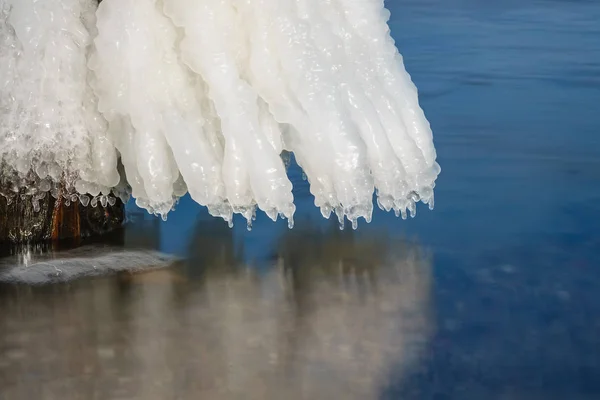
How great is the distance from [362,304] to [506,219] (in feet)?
2.52

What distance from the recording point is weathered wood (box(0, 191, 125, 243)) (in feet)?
11.0

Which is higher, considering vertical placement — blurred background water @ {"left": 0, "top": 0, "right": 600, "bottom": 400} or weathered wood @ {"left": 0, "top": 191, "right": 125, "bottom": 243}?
weathered wood @ {"left": 0, "top": 191, "right": 125, "bottom": 243}

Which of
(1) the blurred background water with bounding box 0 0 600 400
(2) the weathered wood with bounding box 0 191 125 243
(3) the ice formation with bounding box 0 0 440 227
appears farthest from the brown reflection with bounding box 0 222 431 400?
(2) the weathered wood with bounding box 0 191 125 243

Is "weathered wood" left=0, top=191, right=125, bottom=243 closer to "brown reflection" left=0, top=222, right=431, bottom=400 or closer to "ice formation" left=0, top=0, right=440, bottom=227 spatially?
"ice formation" left=0, top=0, right=440, bottom=227

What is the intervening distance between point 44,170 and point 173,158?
0.35 metres

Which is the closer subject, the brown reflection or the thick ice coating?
the brown reflection

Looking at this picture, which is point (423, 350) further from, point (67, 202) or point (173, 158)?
point (67, 202)

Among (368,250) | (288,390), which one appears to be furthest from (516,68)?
(288,390)

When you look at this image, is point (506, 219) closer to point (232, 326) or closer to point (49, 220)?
point (232, 326)

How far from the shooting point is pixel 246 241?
3385 mm

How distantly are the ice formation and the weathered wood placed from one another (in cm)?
9

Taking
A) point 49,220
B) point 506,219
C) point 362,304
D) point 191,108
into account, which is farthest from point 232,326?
point 506,219

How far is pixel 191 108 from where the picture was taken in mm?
3174

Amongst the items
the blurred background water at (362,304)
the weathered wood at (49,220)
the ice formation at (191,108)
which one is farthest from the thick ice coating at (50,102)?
the blurred background water at (362,304)
